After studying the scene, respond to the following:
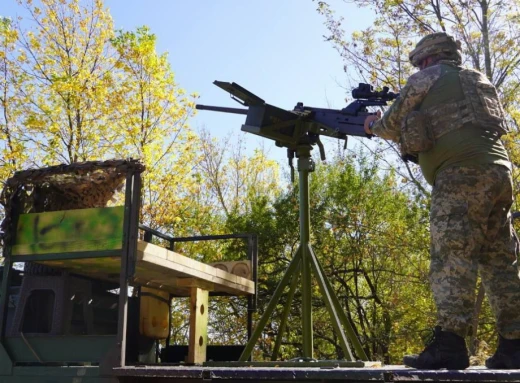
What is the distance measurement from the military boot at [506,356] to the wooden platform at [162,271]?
6.48 ft

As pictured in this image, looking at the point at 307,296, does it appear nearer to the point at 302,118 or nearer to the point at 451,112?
the point at 302,118

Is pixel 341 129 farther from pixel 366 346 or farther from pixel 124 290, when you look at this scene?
pixel 366 346

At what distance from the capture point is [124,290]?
9.80 ft

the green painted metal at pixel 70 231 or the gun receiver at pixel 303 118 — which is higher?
the gun receiver at pixel 303 118

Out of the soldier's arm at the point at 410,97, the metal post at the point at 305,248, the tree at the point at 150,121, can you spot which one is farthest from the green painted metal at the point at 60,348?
the tree at the point at 150,121

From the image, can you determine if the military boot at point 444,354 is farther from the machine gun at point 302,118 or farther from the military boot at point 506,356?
the machine gun at point 302,118

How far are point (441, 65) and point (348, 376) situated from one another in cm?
169

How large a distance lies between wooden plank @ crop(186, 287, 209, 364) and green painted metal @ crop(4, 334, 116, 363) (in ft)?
4.71

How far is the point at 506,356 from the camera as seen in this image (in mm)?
2811

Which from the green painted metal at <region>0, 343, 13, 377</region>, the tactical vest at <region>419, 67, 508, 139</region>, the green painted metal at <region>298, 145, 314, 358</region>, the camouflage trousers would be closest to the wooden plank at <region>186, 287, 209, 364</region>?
the green painted metal at <region>298, 145, 314, 358</region>

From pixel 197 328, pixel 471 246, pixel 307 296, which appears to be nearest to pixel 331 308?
pixel 307 296

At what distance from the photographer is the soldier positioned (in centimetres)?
267

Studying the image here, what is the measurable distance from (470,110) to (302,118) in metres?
1.61

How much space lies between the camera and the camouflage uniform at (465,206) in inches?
106
